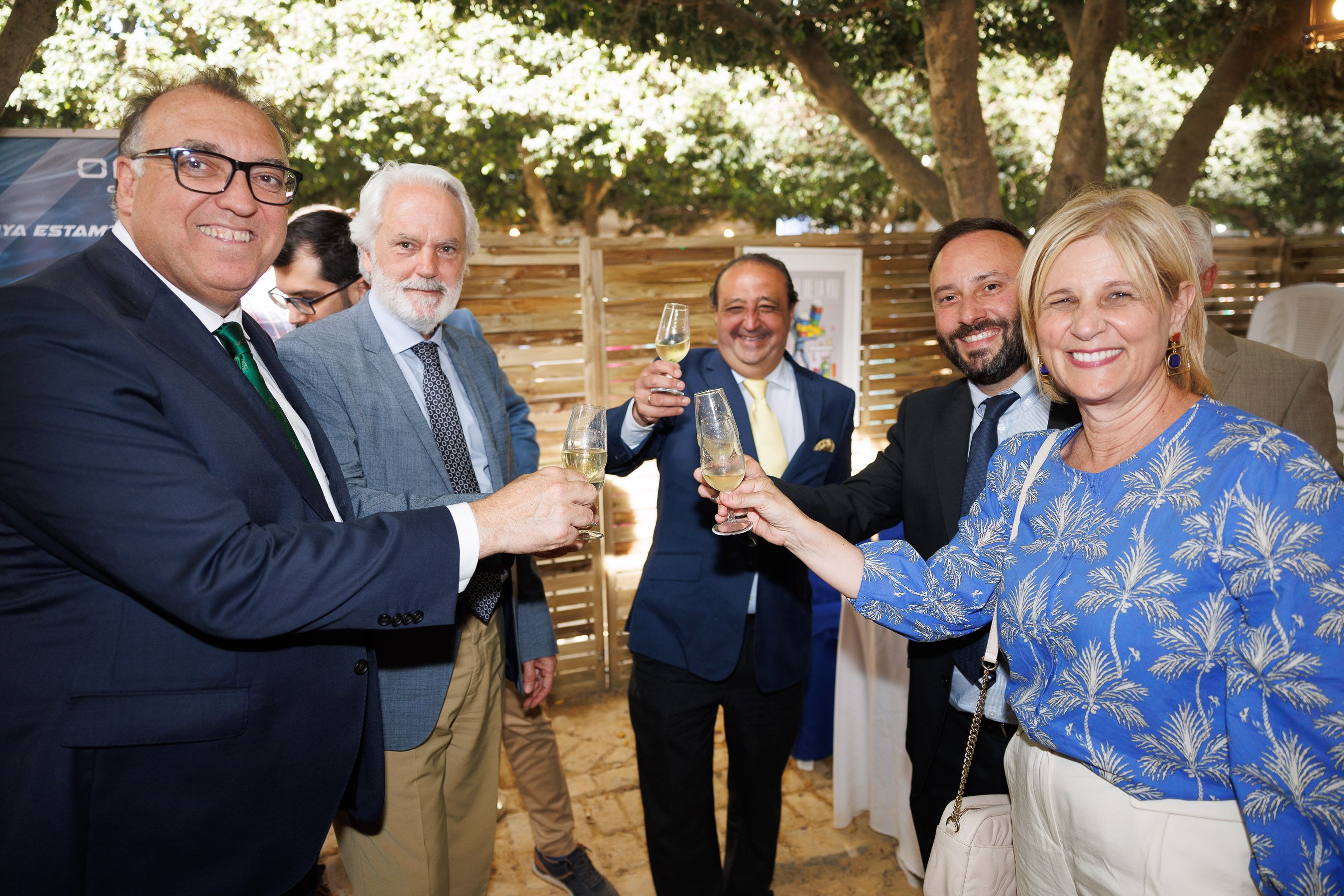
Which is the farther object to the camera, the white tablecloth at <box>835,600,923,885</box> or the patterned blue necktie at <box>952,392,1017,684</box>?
the white tablecloth at <box>835,600,923,885</box>

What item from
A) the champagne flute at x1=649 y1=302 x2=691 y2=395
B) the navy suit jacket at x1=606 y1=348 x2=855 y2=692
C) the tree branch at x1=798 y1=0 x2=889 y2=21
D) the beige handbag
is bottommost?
the beige handbag

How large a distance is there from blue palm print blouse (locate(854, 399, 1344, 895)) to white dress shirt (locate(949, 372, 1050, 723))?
589 millimetres

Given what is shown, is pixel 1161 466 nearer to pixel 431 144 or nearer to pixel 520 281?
pixel 520 281

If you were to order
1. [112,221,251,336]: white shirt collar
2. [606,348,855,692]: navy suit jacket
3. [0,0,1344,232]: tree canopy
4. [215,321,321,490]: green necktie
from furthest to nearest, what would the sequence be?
[0,0,1344,232]: tree canopy
[606,348,855,692]: navy suit jacket
[215,321,321,490]: green necktie
[112,221,251,336]: white shirt collar

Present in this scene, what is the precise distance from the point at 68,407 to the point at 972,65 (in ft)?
17.9

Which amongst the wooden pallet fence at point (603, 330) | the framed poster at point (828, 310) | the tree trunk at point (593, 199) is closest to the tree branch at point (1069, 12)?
the wooden pallet fence at point (603, 330)

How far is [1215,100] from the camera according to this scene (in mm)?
5848

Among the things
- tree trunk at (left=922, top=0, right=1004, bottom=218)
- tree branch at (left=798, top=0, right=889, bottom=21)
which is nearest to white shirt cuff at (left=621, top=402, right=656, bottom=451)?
tree trunk at (left=922, top=0, right=1004, bottom=218)

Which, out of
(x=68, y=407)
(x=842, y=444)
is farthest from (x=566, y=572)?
(x=68, y=407)

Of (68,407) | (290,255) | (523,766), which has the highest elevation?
(290,255)

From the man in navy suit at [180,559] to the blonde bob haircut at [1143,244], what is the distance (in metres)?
1.21

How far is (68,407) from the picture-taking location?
4.61 feet

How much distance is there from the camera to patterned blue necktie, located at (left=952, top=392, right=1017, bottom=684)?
2342 mm

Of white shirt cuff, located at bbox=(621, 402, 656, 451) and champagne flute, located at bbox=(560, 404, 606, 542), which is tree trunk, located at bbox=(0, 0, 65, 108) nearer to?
white shirt cuff, located at bbox=(621, 402, 656, 451)
